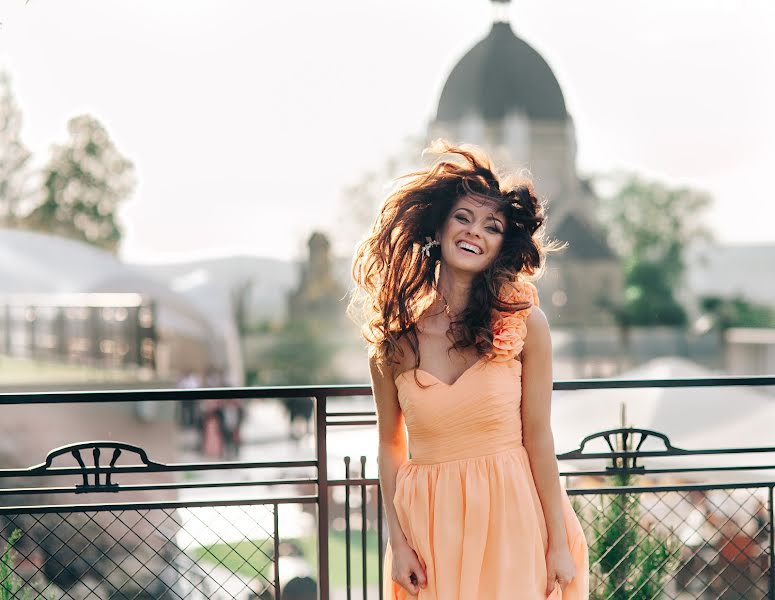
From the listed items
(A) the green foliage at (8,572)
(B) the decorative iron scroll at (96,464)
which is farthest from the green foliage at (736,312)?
(B) the decorative iron scroll at (96,464)

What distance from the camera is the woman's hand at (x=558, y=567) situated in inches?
96.5

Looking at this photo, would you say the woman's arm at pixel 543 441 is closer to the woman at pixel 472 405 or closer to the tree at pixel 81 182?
the woman at pixel 472 405

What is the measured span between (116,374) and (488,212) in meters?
16.0

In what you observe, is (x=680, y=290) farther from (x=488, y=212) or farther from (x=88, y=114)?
(x=488, y=212)

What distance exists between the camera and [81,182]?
36.8m

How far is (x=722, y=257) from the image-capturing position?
81.1 metres

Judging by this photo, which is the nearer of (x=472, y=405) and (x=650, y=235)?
(x=472, y=405)

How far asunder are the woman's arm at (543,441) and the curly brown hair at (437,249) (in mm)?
106

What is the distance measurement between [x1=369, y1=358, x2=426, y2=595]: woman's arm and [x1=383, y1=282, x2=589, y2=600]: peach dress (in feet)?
0.10

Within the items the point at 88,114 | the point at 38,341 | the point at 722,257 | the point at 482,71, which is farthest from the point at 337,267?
the point at 722,257

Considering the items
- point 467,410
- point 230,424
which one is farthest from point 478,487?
point 230,424

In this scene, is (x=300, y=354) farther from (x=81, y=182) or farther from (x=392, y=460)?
(x=392, y=460)

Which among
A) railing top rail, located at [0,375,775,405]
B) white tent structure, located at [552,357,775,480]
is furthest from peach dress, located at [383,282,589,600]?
white tent structure, located at [552,357,775,480]

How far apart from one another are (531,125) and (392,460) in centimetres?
6070
